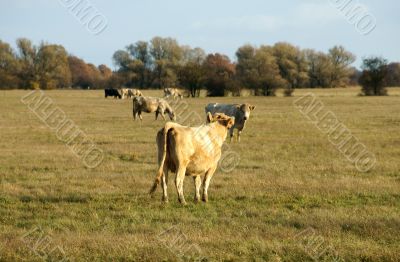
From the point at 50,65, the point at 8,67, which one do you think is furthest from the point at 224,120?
the point at 8,67

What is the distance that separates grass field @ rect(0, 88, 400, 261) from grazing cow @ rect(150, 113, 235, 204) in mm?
529

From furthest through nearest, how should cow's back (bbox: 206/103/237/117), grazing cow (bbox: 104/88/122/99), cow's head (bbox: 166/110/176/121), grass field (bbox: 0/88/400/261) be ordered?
grazing cow (bbox: 104/88/122/99), cow's head (bbox: 166/110/176/121), cow's back (bbox: 206/103/237/117), grass field (bbox: 0/88/400/261)

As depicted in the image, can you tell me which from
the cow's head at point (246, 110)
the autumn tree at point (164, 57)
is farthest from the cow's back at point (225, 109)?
the autumn tree at point (164, 57)

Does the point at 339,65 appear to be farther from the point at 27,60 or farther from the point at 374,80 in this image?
the point at 27,60

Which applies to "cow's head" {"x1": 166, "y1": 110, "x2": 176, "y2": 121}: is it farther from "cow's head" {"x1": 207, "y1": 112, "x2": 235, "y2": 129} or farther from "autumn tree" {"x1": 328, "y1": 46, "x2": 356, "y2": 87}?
"autumn tree" {"x1": 328, "y1": 46, "x2": 356, "y2": 87}

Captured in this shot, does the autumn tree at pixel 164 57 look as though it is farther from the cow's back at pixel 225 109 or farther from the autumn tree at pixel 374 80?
the cow's back at pixel 225 109

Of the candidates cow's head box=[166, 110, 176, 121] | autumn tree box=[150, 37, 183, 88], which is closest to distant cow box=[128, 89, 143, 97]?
autumn tree box=[150, 37, 183, 88]

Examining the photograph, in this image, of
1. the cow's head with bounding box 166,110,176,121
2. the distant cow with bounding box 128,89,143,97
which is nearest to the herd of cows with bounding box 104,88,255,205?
the cow's head with bounding box 166,110,176,121

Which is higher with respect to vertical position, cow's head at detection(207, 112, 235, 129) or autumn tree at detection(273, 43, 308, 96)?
autumn tree at detection(273, 43, 308, 96)

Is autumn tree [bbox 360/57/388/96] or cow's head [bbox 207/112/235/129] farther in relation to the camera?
autumn tree [bbox 360/57/388/96]

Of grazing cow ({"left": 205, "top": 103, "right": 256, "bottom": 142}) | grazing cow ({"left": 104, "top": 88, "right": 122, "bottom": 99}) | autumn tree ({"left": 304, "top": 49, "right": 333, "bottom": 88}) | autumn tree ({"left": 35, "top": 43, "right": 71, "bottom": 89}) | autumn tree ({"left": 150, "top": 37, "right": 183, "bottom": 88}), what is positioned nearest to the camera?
grazing cow ({"left": 205, "top": 103, "right": 256, "bottom": 142})

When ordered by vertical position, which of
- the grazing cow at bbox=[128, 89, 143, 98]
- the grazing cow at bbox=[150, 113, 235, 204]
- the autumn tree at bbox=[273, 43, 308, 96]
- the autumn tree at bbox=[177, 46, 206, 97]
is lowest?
the grazing cow at bbox=[128, 89, 143, 98]

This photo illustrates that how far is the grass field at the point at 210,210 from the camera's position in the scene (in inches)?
262

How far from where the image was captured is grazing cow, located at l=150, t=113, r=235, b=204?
9.21m
